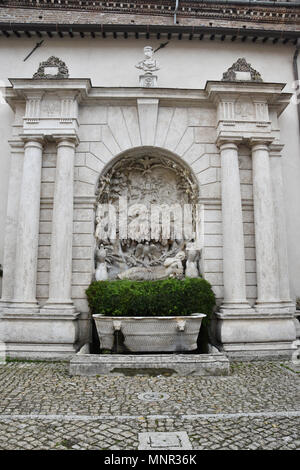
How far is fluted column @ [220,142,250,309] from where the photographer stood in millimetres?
7250

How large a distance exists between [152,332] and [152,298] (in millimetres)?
640

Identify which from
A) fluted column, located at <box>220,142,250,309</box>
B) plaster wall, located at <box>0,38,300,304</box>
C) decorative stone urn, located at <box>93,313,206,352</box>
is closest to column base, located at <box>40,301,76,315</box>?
Result: plaster wall, located at <box>0,38,300,304</box>

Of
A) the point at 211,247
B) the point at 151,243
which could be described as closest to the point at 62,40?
the point at 151,243

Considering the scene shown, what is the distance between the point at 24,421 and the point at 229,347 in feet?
14.2

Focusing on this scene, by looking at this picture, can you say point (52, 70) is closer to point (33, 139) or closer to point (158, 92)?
point (33, 139)

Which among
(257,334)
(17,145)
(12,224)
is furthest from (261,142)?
(12,224)

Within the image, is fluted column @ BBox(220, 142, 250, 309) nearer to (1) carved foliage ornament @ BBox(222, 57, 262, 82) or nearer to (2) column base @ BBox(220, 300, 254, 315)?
(2) column base @ BBox(220, 300, 254, 315)

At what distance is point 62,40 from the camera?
1027 cm

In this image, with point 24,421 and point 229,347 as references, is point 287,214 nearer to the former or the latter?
point 229,347

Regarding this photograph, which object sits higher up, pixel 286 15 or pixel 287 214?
pixel 286 15

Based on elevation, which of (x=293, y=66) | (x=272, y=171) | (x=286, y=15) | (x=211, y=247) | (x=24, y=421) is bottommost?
(x=24, y=421)

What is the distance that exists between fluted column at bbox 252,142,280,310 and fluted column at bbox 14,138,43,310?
4.90 meters

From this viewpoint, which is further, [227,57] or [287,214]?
[227,57]
